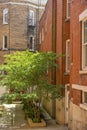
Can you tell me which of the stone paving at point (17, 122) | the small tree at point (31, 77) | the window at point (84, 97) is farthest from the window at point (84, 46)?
the small tree at point (31, 77)

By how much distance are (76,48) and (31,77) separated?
6913 millimetres

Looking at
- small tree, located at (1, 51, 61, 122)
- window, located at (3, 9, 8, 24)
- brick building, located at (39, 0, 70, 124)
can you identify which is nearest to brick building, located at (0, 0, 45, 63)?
window, located at (3, 9, 8, 24)

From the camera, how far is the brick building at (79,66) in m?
15.1

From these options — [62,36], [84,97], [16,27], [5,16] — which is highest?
[5,16]

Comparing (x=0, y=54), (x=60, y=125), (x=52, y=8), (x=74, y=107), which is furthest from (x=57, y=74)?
(x=0, y=54)

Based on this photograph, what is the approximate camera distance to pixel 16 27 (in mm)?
48562

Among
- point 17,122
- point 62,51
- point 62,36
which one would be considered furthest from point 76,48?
point 17,122

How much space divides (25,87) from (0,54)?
2691cm

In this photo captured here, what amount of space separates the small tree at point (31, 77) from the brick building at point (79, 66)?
16.2 ft

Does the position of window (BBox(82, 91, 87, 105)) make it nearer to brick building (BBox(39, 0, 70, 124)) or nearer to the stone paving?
the stone paving

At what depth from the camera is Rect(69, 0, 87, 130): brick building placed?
15062 millimetres

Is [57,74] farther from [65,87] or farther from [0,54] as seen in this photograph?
[0,54]

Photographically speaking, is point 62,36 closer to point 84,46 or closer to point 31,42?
point 84,46

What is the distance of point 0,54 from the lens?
160 ft
